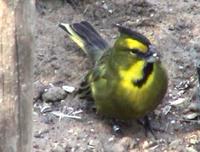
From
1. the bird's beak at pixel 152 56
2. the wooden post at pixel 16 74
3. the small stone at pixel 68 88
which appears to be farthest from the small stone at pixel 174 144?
the wooden post at pixel 16 74

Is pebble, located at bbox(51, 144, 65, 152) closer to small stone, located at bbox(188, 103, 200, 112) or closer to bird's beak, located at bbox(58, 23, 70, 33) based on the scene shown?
small stone, located at bbox(188, 103, 200, 112)

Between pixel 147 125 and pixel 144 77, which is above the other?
pixel 144 77

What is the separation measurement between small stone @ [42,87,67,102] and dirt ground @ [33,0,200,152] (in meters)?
0.01

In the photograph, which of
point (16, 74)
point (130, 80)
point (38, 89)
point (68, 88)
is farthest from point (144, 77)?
point (16, 74)

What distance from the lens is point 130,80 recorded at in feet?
13.3

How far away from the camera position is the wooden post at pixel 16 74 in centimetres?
228

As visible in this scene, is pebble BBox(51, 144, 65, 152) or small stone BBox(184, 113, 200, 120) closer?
pebble BBox(51, 144, 65, 152)

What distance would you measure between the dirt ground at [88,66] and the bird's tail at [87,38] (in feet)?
0.24

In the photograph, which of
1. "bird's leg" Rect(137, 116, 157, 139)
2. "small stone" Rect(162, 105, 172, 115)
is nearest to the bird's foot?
"bird's leg" Rect(137, 116, 157, 139)

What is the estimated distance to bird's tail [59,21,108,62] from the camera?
15.5 ft

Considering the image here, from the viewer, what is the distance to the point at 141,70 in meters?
4.05

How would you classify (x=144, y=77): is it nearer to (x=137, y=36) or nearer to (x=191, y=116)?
(x=137, y=36)

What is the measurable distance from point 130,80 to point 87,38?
83 centimetres

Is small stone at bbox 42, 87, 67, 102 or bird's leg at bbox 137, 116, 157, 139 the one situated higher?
small stone at bbox 42, 87, 67, 102
